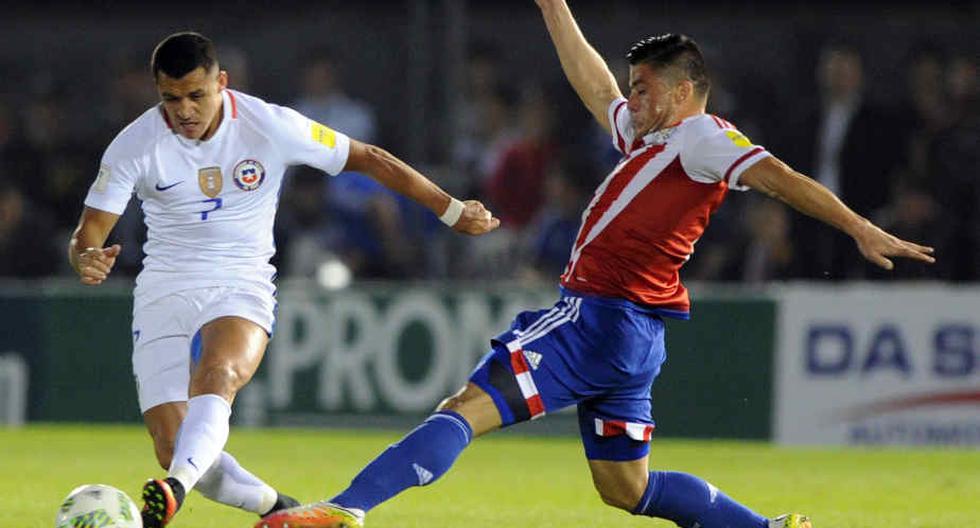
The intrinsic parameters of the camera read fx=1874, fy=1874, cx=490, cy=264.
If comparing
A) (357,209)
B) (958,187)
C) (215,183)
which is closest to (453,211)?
(215,183)

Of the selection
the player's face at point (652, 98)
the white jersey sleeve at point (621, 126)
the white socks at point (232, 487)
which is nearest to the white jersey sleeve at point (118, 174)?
the white socks at point (232, 487)

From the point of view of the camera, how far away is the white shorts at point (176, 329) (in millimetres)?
7434

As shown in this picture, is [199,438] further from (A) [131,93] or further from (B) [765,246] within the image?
(A) [131,93]

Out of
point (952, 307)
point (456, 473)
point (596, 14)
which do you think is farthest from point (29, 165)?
point (952, 307)

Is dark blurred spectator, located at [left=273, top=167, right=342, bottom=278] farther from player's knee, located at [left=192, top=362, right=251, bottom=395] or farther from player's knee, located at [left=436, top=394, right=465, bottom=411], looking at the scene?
player's knee, located at [left=436, top=394, right=465, bottom=411]

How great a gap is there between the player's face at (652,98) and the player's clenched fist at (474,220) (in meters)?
0.92

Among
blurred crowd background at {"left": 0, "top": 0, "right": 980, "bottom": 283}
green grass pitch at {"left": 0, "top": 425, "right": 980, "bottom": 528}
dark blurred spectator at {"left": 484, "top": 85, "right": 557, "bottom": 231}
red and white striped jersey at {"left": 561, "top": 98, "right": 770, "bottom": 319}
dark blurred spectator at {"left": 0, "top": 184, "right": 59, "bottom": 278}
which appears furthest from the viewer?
dark blurred spectator at {"left": 0, "top": 184, "right": 59, "bottom": 278}

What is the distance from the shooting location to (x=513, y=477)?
12.1 meters

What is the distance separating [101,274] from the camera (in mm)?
7016

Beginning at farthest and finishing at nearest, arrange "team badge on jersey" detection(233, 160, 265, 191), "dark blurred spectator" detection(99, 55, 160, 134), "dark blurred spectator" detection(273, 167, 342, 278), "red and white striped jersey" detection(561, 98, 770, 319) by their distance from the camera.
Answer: "dark blurred spectator" detection(99, 55, 160, 134), "dark blurred spectator" detection(273, 167, 342, 278), "team badge on jersey" detection(233, 160, 265, 191), "red and white striped jersey" detection(561, 98, 770, 319)

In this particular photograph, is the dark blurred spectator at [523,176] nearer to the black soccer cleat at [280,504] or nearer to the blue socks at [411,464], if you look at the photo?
the black soccer cleat at [280,504]

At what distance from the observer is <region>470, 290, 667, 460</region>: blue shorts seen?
676 cm

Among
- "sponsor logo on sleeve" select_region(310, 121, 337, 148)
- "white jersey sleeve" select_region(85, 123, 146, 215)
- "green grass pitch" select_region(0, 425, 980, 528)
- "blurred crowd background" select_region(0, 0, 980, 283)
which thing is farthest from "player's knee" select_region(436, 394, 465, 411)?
"blurred crowd background" select_region(0, 0, 980, 283)

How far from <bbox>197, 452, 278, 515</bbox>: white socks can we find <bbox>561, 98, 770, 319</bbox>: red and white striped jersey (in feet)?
5.07
